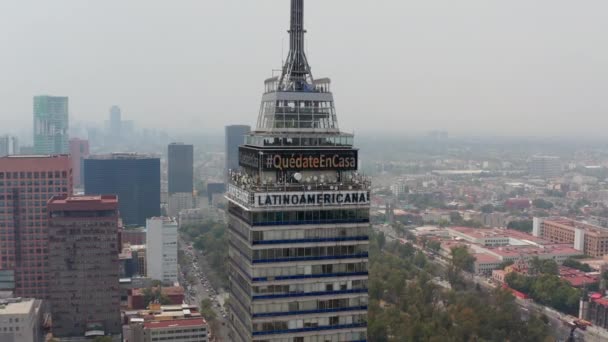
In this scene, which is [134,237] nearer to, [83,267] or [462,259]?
[83,267]

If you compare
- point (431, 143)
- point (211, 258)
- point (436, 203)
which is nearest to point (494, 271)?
point (211, 258)

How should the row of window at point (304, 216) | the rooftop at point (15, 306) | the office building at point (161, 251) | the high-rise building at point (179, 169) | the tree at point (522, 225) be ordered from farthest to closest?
the high-rise building at point (179, 169) → the tree at point (522, 225) → the office building at point (161, 251) → the rooftop at point (15, 306) → the row of window at point (304, 216)

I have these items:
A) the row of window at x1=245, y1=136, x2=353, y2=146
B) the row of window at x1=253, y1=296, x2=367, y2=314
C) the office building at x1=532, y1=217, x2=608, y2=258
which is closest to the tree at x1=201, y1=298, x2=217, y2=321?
the row of window at x1=253, y1=296, x2=367, y2=314

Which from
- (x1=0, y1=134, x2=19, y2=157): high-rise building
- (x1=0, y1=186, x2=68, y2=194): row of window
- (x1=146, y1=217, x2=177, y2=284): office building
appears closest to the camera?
(x1=0, y1=186, x2=68, y2=194): row of window

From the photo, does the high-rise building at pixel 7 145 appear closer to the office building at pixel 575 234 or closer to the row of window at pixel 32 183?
the row of window at pixel 32 183

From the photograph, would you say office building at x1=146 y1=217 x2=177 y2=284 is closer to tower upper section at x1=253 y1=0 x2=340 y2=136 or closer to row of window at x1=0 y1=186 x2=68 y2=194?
row of window at x1=0 y1=186 x2=68 y2=194

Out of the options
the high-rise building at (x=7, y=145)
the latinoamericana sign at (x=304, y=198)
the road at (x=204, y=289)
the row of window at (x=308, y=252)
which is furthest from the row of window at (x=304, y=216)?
the high-rise building at (x=7, y=145)
